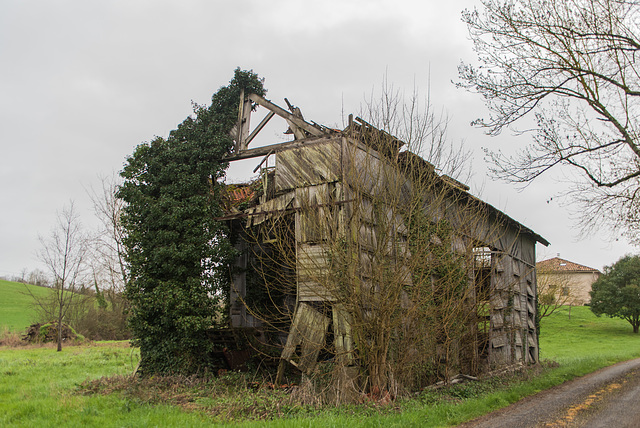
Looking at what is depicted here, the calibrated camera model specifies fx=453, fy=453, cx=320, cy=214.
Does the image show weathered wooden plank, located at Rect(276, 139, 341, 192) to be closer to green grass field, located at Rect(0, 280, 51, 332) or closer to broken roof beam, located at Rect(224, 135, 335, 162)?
broken roof beam, located at Rect(224, 135, 335, 162)

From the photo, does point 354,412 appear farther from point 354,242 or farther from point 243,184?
point 243,184

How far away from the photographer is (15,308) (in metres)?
46.6

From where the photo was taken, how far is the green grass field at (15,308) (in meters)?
37.7

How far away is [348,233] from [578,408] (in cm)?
621

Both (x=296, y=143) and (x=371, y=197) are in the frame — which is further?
(x=296, y=143)

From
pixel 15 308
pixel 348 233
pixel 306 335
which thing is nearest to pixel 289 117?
pixel 348 233

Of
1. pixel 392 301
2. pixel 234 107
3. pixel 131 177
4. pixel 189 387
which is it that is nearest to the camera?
pixel 392 301

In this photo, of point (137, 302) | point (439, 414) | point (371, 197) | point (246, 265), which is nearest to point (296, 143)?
point (371, 197)

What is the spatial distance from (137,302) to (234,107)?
24.1 feet

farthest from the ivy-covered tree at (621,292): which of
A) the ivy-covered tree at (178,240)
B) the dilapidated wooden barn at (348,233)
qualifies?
the ivy-covered tree at (178,240)

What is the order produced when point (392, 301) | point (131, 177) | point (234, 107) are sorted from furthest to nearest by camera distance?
point (234, 107)
point (131, 177)
point (392, 301)

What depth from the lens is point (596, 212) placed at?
12984 mm

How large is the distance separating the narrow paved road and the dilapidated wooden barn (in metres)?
2.44

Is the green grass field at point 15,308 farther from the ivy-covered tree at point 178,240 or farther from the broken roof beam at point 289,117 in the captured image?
the broken roof beam at point 289,117
